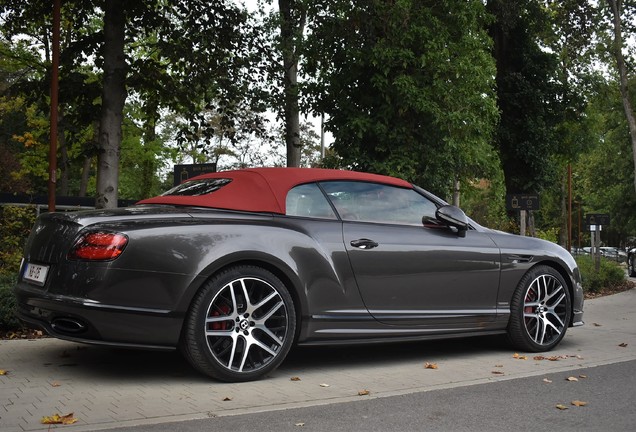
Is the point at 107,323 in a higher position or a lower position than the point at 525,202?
lower

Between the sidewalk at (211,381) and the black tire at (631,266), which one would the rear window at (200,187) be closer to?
the sidewalk at (211,381)

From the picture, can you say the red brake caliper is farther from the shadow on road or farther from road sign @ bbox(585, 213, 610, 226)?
road sign @ bbox(585, 213, 610, 226)

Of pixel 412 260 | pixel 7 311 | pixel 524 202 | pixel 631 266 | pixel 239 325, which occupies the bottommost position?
pixel 7 311

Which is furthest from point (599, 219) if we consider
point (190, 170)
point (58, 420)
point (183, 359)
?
point (58, 420)

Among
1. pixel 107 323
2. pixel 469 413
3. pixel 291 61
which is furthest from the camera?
pixel 291 61

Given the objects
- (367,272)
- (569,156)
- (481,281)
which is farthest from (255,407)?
(569,156)

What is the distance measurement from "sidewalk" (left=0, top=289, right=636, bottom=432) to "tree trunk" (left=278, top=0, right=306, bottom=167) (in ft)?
30.1

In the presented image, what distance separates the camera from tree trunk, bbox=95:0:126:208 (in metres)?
11.9

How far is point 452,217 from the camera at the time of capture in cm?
630

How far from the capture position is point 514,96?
85.8 ft

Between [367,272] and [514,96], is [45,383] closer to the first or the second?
[367,272]

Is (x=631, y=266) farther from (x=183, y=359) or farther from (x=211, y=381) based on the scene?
(x=211, y=381)

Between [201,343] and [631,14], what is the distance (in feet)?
85.7

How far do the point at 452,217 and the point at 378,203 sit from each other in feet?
2.09
